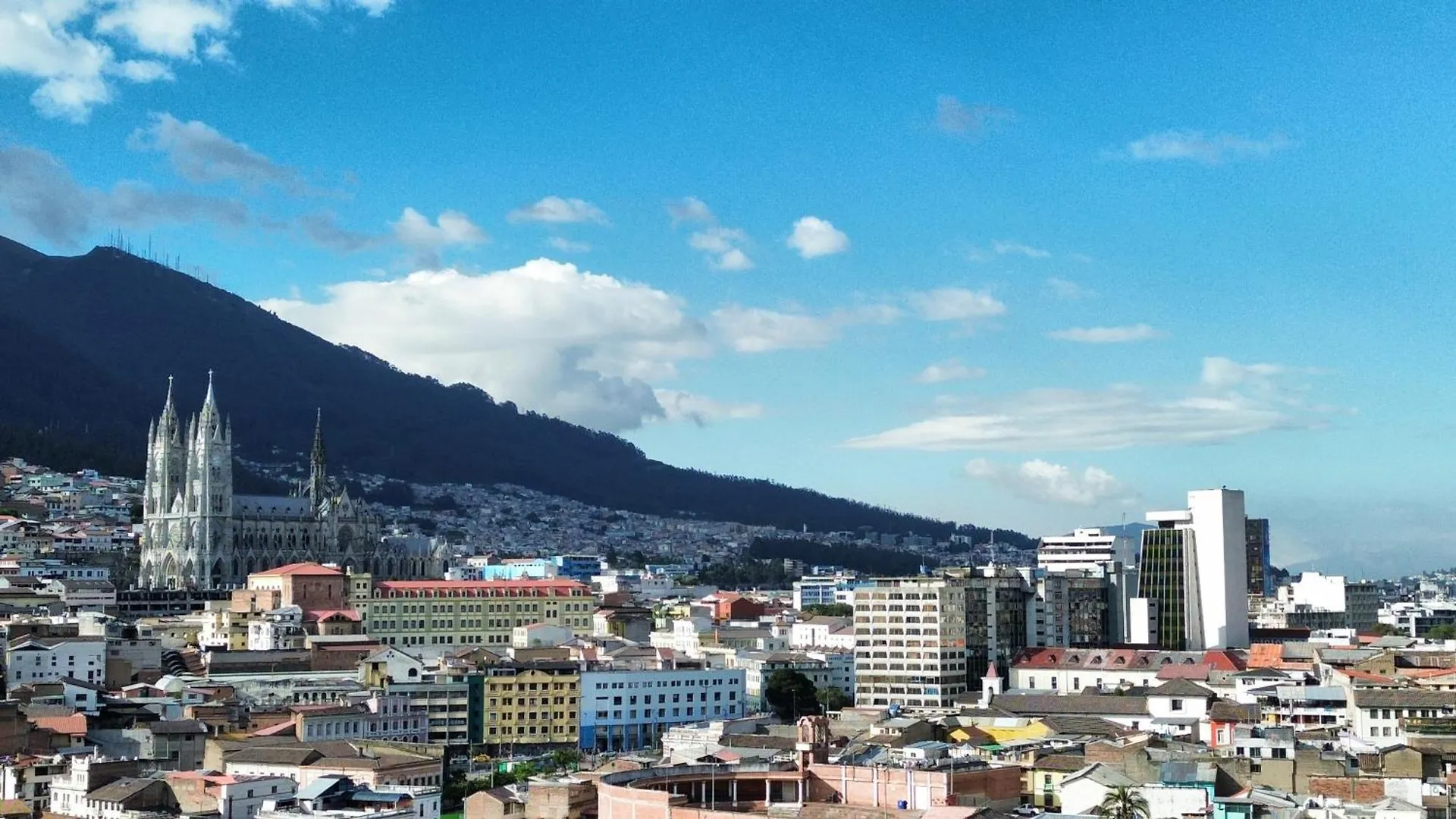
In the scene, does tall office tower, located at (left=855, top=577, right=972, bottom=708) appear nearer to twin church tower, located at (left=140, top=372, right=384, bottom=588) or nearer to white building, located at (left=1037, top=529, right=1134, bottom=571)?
white building, located at (left=1037, top=529, right=1134, bottom=571)

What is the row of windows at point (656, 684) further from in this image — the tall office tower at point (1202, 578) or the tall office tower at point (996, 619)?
the tall office tower at point (1202, 578)

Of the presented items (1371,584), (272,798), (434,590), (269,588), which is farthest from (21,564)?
(1371,584)

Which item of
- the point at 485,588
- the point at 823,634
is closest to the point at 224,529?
the point at 485,588

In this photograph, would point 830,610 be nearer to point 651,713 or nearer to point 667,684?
point 667,684

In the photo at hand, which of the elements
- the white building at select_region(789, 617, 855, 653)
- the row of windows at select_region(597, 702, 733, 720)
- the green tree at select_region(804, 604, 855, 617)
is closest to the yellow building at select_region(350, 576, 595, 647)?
the white building at select_region(789, 617, 855, 653)

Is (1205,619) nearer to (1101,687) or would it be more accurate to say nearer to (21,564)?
(1101,687)
